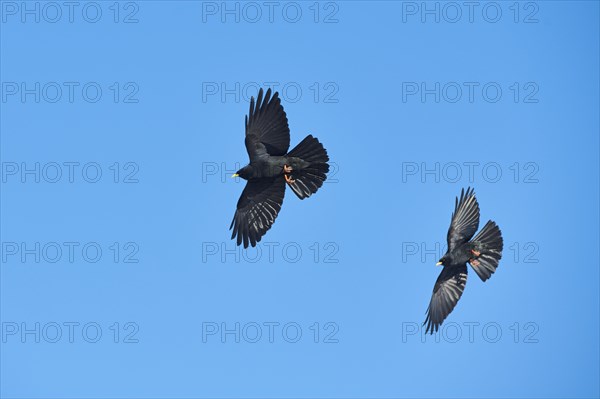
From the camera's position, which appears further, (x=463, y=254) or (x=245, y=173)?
(x=463, y=254)

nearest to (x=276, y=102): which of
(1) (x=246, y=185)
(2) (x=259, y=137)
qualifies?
→ (2) (x=259, y=137)

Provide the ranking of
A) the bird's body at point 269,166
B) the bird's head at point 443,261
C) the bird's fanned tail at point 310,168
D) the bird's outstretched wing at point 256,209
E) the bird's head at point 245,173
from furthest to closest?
the bird's head at point 443,261
the bird's outstretched wing at point 256,209
the bird's head at point 245,173
the bird's body at point 269,166
the bird's fanned tail at point 310,168

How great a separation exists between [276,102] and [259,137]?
39.5 inches

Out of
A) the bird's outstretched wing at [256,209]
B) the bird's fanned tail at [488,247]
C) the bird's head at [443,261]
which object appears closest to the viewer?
the bird's outstretched wing at [256,209]

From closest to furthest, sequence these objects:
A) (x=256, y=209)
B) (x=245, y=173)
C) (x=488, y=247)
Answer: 1. (x=245, y=173)
2. (x=256, y=209)
3. (x=488, y=247)

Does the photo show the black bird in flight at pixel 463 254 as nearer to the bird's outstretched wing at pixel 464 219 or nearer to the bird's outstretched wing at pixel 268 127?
the bird's outstretched wing at pixel 464 219

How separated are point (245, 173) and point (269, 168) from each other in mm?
772

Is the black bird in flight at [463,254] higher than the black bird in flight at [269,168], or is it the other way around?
the black bird in flight at [269,168]

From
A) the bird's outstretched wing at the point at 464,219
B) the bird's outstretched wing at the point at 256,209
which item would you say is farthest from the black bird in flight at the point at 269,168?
the bird's outstretched wing at the point at 464,219

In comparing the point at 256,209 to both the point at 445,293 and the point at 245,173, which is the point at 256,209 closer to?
the point at 245,173

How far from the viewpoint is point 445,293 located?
28641mm

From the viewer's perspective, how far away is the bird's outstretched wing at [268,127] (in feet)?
82.1

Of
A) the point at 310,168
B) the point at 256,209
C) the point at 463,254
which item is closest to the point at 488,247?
the point at 463,254

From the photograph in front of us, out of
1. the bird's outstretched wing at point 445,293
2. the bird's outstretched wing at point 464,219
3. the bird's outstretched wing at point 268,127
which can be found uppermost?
the bird's outstretched wing at point 268,127
